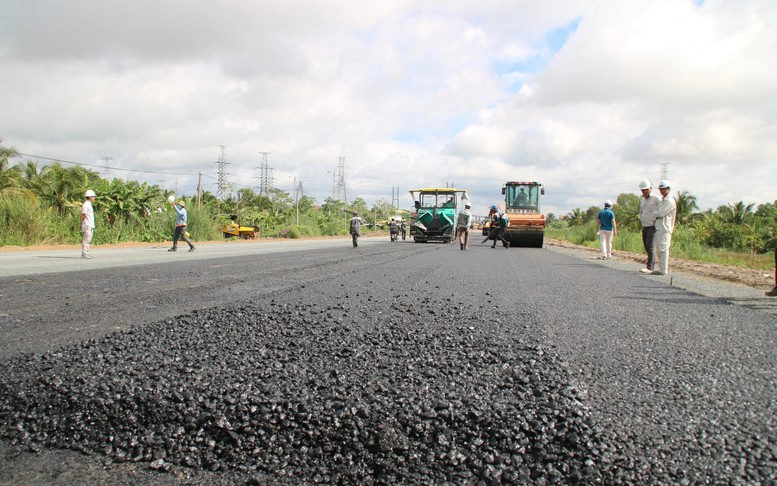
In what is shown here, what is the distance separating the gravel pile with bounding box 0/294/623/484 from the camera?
2.07 m

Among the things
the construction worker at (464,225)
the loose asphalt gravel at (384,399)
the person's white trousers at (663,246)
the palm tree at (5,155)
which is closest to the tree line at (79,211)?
the palm tree at (5,155)

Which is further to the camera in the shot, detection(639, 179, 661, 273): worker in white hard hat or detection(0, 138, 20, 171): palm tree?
detection(0, 138, 20, 171): palm tree

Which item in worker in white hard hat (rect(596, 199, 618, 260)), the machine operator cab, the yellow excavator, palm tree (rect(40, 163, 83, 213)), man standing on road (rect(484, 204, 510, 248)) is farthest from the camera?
the yellow excavator

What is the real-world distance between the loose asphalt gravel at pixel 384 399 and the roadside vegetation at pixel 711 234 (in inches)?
676

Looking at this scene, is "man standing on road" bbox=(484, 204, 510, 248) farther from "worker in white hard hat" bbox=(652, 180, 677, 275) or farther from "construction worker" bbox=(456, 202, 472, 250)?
"worker in white hard hat" bbox=(652, 180, 677, 275)

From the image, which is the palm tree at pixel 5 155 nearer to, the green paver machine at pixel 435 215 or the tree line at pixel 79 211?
the tree line at pixel 79 211

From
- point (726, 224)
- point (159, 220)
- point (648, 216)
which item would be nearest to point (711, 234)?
point (726, 224)

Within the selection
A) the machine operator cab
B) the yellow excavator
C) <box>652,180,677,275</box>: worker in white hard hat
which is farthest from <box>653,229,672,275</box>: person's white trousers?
the yellow excavator

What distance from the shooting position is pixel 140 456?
2.18 metres

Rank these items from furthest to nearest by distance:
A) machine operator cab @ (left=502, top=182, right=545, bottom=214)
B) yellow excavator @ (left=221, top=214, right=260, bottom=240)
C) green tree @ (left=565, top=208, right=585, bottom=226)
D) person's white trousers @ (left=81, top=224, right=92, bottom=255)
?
green tree @ (left=565, top=208, right=585, bottom=226) → yellow excavator @ (left=221, top=214, right=260, bottom=240) → machine operator cab @ (left=502, top=182, right=545, bottom=214) → person's white trousers @ (left=81, top=224, right=92, bottom=255)

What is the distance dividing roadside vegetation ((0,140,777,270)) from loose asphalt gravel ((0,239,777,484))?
54.8 ft

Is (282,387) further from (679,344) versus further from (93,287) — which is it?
(93,287)

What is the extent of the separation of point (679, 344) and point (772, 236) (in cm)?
4089

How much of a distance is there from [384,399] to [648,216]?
359 inches
